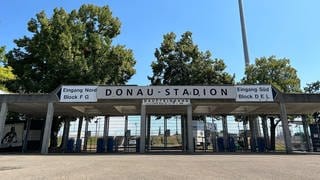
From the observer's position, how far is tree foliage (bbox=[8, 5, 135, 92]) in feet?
92.5

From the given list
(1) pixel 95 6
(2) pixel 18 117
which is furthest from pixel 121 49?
(2) pixel 18 117

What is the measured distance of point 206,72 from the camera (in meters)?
33.0

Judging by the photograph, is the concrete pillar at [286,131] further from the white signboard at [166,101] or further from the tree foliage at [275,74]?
the tree foliage at [275,74]

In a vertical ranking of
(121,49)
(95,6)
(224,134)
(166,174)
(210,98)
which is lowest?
(166,174)

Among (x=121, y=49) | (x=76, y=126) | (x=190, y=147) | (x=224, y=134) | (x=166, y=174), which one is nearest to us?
(x=166, y=174)

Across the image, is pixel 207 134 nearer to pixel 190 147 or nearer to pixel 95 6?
pixel 190 147

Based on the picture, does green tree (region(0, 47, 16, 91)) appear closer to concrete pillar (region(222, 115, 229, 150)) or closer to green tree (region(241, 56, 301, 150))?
concrete pillar (region(222, 115, 229, 150))

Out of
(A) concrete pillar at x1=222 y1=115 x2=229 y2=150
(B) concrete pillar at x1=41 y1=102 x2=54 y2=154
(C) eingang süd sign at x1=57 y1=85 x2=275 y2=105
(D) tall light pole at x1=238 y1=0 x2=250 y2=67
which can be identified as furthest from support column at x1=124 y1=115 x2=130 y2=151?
(D) tall light pole at x1=238 y1=0 x2=250 y2=67

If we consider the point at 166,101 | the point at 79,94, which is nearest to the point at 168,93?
the point at 166,101

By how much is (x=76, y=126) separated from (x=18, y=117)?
6.05m

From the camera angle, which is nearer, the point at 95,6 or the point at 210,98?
the point at 210,98

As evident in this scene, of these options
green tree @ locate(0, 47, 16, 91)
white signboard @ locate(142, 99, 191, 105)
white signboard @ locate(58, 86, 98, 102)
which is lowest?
white signboard @ locate(142, 99, 191, 105)

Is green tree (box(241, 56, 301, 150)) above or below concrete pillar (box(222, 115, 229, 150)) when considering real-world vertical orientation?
above

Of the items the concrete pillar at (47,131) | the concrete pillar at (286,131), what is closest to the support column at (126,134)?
the concrete pillar at (47,131)
